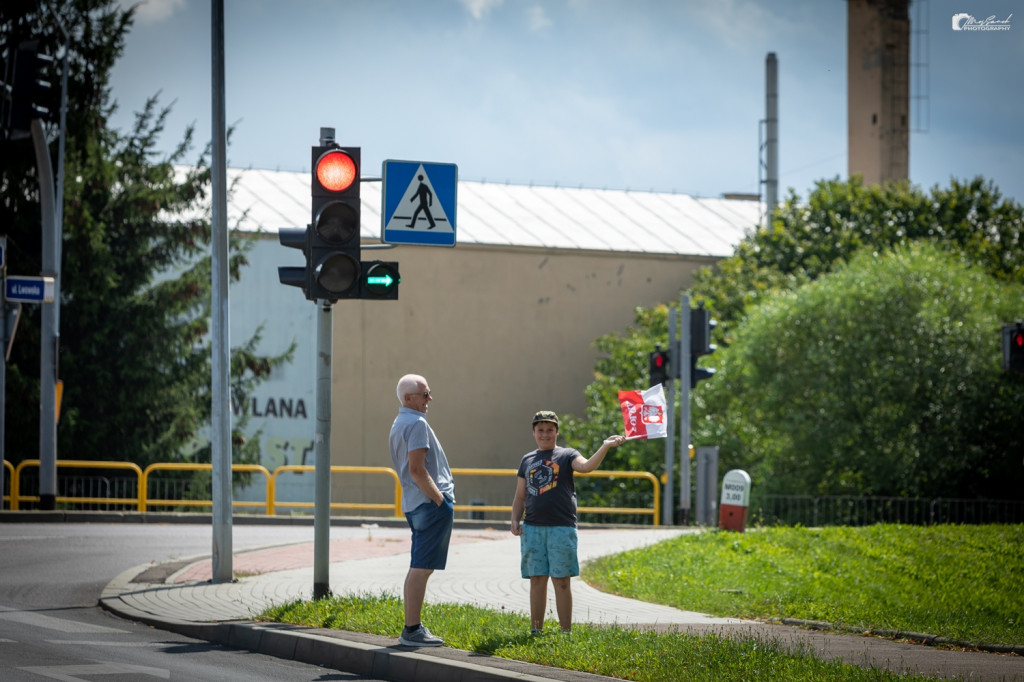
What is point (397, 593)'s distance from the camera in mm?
11984

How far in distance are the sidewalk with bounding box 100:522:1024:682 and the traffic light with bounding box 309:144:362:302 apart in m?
2.61

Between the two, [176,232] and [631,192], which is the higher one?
[631,192]

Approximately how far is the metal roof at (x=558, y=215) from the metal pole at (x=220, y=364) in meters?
24.6

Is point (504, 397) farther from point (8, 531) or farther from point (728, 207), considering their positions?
point (8, 531)

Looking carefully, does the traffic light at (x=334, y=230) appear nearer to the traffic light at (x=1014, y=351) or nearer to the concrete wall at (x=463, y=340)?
the traffic light at (x=1014, y=351)

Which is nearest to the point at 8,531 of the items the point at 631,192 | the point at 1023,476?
the point at 1023,476

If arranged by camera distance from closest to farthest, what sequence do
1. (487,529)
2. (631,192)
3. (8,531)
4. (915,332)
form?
1. (8,531)
2. (487,529)
3. (915,332)
4. (631,192)

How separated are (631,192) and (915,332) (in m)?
21.5

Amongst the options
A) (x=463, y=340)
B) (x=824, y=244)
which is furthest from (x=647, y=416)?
(x=824, y=244)

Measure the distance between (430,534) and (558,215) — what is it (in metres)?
35.7

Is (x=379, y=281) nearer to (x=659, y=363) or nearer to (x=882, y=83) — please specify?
(x=659, y=363)

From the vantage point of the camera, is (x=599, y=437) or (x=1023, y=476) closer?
(x=1023, y=476)

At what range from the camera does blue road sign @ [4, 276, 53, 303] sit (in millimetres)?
20719

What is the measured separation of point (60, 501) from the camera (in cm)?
2444
